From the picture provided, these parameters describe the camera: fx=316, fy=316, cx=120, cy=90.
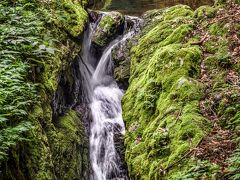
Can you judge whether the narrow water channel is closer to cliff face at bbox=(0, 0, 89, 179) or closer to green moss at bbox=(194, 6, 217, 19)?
cliff face at bbox=(0, 0, 89, 179)

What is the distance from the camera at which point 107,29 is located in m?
13.3

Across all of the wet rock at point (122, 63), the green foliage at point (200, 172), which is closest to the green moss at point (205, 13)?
the wet rock at point (122, 63)

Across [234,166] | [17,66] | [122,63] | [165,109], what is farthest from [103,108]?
[234,166]

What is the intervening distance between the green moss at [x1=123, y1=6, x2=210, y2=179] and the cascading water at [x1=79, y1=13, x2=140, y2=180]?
1467mm

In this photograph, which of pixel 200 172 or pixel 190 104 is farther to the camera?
pixel 190 104

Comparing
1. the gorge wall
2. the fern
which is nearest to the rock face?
the gorge wall

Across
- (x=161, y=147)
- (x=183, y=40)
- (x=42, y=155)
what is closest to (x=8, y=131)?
(x=42, y=155)

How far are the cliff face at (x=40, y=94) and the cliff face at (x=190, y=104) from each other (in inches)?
61.7

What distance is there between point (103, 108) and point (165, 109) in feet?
14.6

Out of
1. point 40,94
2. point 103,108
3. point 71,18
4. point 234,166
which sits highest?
point 71,18

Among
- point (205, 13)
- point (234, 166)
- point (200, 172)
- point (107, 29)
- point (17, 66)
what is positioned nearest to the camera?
point (234, 166)

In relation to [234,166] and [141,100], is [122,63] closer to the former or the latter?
[141,100]

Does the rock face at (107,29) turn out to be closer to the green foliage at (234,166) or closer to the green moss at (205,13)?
the green moss at (205,13)

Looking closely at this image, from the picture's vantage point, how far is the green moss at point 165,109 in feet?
17.5
